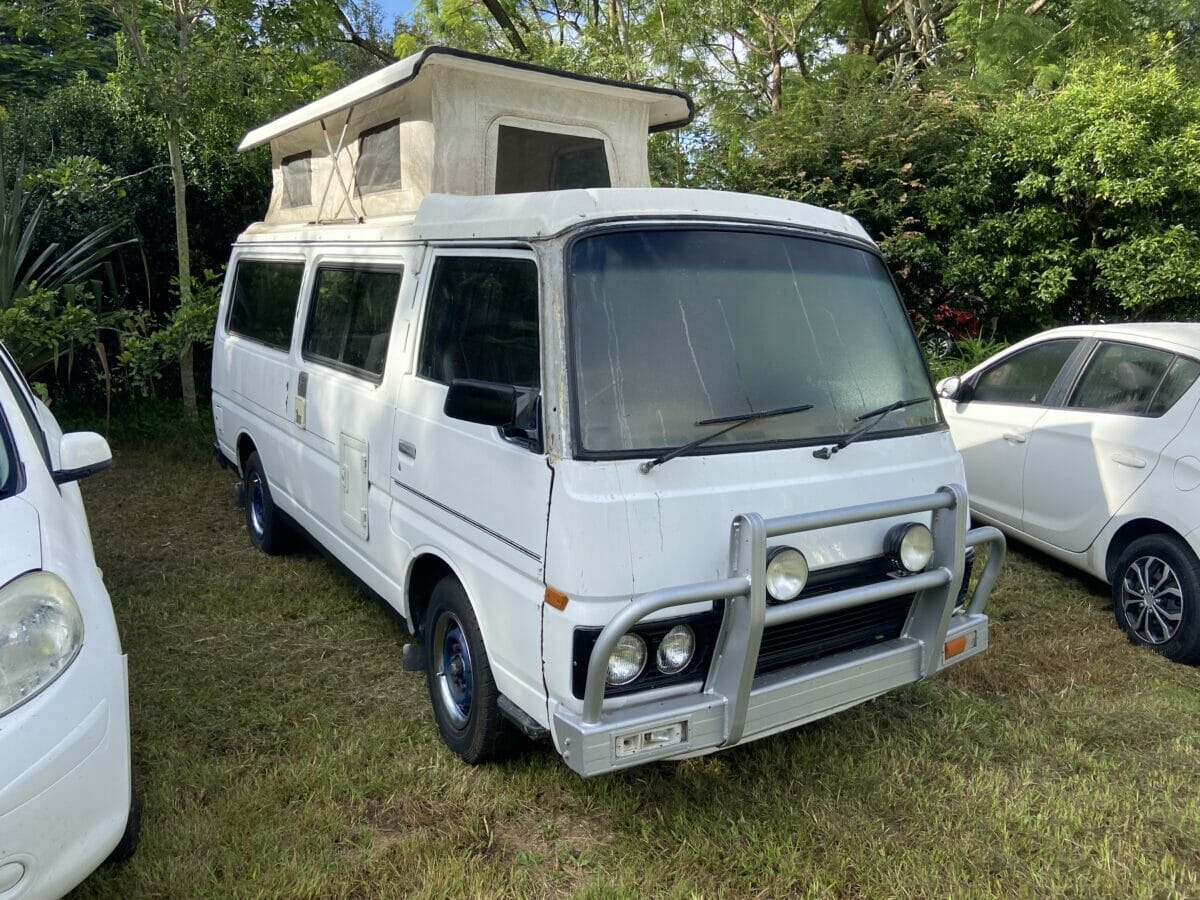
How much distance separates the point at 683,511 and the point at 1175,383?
3.29 meters

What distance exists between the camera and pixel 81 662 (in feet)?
7.84

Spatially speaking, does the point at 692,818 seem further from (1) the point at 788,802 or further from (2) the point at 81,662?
(2) the point at 81,662

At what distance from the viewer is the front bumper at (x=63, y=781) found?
2.18m

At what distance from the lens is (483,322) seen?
340 centimetres

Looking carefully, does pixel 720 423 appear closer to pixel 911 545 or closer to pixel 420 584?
pixel 911 545

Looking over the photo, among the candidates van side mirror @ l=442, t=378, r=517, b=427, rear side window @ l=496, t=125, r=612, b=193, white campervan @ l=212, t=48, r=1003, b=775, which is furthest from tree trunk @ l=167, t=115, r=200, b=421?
van side mirror @ l=442, t=378, r=517, b=427

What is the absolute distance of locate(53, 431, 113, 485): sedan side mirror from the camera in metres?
3.24

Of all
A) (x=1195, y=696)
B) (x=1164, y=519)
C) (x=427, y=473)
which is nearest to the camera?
(x=427, y=473)

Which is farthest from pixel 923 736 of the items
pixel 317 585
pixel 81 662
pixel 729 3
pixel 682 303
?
pixel 729 3

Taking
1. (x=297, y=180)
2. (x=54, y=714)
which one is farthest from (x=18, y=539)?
(x=297, y=180)

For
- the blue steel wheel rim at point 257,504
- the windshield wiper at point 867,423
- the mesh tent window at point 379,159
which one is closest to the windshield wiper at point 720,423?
the windshield wiper at point 867,423

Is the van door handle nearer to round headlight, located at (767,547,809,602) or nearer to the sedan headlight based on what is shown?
round headlight, located at (767,547,809,602)

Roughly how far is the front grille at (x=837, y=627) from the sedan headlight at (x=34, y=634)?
6.42ft

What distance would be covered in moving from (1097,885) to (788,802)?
0.98 metres
